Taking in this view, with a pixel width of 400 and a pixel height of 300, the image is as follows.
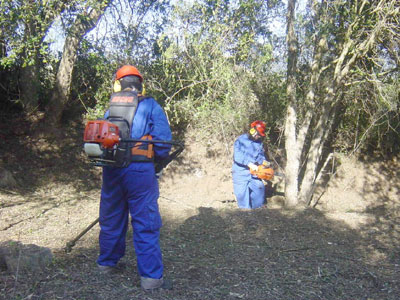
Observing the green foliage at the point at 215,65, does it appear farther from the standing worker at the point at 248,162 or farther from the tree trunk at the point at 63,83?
the tree trunk at the point at 63,83

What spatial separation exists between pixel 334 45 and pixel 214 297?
222 inches

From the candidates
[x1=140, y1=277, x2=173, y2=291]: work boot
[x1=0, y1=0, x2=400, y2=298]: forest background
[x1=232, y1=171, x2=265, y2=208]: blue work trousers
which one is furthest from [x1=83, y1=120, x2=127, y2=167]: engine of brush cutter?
[x1=232, y1=171, x2=265, y2=208]: blue work trousers

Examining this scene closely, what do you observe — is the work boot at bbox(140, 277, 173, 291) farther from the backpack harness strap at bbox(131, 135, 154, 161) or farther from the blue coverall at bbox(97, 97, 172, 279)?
the backpack harness strap at bbox(131, 135, 154, 161)

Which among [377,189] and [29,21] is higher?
[29,21]

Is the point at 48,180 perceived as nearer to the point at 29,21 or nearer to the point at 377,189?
the point at 29,21

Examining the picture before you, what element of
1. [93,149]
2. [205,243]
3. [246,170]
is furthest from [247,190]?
[93,149]

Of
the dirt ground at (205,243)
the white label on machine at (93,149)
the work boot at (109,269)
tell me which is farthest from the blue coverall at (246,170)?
the white label on machine at (93,149)

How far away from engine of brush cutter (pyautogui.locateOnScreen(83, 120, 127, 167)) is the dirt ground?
1135 mm

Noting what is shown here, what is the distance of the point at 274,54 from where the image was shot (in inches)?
351

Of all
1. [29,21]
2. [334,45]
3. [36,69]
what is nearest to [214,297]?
[29,21]

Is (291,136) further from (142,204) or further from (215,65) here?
(142,204)

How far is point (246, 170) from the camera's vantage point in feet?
27.4

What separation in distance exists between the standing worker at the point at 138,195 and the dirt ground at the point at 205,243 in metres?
0.23

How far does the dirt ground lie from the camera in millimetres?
3836
